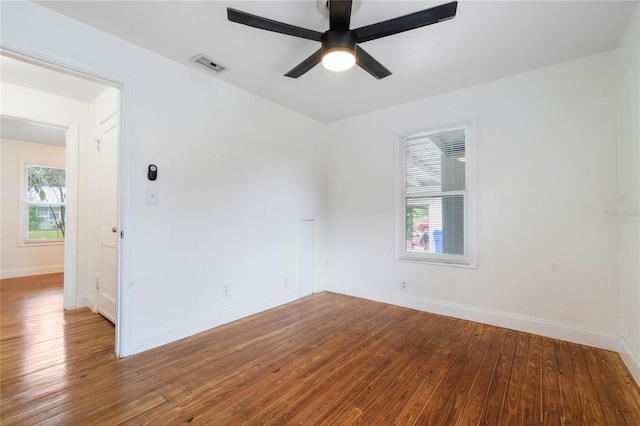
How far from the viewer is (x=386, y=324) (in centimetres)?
307

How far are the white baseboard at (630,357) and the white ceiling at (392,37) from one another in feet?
8.04

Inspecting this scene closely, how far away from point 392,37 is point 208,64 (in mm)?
1700

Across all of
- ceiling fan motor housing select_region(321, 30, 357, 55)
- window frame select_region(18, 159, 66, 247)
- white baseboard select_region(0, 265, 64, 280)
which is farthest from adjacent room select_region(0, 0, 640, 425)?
window frame select_region(18, 159, 66, 247)

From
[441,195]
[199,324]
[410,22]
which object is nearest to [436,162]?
[441,195]

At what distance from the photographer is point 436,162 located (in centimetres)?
351

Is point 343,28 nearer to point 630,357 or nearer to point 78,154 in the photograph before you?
point 630,357

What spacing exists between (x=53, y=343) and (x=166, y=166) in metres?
1.88

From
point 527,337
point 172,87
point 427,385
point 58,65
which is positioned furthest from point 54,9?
point 527,337

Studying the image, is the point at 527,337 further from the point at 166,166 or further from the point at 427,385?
the point at 166,166

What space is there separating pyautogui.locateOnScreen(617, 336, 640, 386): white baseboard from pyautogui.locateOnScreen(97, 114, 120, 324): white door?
4482mm

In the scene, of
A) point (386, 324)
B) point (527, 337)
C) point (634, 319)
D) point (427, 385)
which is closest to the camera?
point (427, 385)

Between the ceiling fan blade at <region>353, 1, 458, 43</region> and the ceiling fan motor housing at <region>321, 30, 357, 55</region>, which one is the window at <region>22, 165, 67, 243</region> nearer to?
the ceiling fan motor housing at <region>321, 30, 357, 55</region>

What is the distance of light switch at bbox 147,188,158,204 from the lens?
2.50 m

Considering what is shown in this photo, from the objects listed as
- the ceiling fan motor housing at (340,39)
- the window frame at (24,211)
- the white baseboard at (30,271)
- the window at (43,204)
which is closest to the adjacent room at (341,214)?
the ceiling fan motor housing at (340,39)
